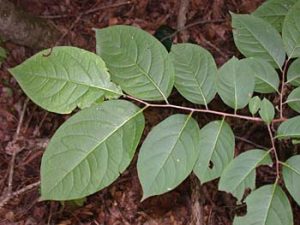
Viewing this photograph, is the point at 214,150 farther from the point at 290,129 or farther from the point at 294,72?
the point at 294,72

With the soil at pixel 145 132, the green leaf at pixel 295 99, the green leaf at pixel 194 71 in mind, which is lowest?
the soil at pixel 145 132

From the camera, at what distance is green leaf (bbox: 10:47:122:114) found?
46.8 inches

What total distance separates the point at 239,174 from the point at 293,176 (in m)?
0.17

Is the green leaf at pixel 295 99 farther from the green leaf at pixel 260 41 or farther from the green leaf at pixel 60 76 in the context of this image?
the green leaf at pixel 60 76

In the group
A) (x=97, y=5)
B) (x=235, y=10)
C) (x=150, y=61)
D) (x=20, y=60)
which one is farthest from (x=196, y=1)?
(x=150, y=61)

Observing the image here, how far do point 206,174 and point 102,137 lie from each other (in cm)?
33

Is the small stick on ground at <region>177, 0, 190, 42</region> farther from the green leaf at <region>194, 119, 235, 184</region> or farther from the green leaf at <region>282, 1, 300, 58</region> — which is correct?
the green leaf at <region>194, 119, 235, 184</region>

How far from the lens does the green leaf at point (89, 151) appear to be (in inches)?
44.6

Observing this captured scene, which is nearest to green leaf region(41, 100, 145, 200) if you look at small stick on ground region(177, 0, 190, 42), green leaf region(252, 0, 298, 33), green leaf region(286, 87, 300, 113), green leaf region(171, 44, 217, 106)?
green leaf region(171, 44, 217, 106)

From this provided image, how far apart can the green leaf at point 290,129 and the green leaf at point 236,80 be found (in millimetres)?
141

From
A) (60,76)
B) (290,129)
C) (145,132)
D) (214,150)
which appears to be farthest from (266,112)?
(145,132)

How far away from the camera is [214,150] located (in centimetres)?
128

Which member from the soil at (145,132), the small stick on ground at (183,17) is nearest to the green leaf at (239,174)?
the soil at (145,132)

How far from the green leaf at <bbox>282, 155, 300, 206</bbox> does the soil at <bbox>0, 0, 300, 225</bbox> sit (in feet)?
1.78
